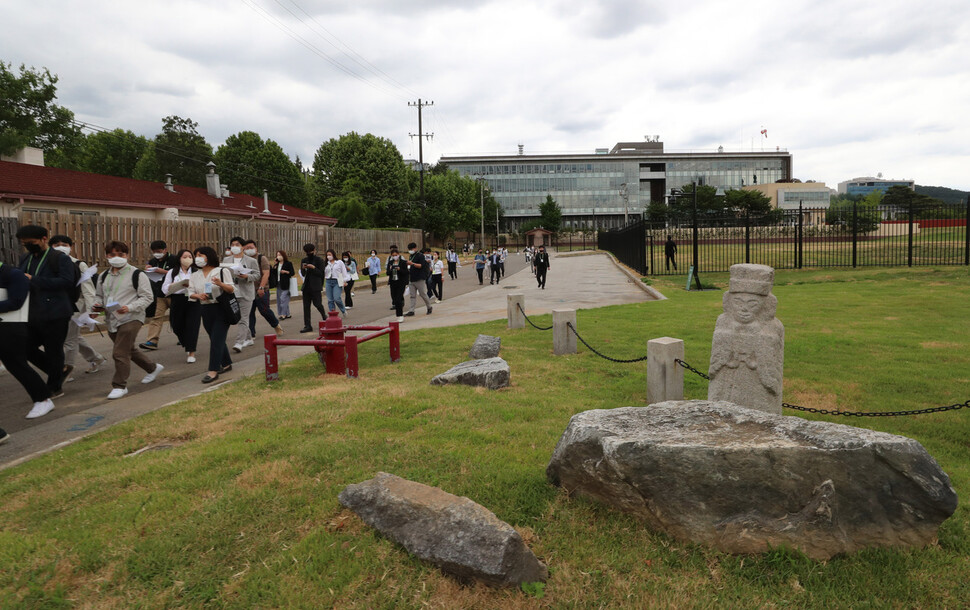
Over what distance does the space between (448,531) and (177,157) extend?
6194 cm

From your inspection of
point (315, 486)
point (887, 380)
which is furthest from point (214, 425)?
point (887, 380)

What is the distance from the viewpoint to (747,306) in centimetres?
507

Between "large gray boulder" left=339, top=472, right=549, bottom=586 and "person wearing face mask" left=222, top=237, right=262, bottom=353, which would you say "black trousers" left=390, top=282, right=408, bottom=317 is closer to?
"person wearing face mask" left=222, top=237, right=262, bottom=353

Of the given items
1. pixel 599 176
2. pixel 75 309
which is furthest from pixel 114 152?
pixel 599 176

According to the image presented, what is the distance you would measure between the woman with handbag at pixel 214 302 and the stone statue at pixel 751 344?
6.06 m

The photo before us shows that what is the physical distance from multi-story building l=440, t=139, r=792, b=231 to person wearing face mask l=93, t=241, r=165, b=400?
99.2 m

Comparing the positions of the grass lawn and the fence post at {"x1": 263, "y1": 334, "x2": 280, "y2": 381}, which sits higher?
the fence post at {"x1": 263, "y1": 334, "x2": 280, "y2": 381}

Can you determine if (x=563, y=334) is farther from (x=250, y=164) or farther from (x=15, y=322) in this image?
(x=250, y=164)

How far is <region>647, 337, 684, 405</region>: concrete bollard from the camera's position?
5.70 meters

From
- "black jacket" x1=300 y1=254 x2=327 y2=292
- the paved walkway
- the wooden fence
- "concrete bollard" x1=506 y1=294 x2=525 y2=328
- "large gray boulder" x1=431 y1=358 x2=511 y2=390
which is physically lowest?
the paved walkway

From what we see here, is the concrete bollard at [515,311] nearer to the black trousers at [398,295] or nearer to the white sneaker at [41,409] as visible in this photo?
the black trousers at [398,295]

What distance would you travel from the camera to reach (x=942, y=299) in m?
12.7

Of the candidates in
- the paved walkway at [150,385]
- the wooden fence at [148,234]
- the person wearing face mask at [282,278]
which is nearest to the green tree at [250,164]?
the wooden fence at [148,234]

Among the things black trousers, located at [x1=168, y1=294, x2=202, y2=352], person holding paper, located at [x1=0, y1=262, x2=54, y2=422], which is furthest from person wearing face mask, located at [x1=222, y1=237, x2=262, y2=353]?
person holding paper, located at [x1=0, y1=262, x2=54, y2=422]
